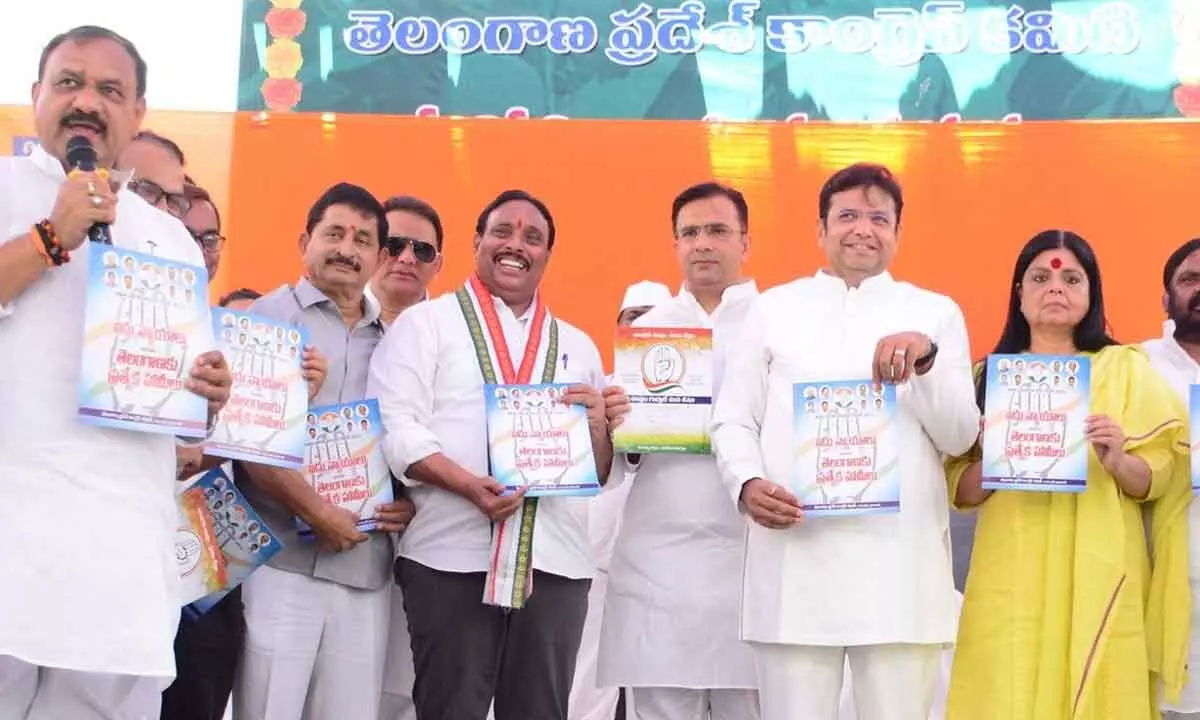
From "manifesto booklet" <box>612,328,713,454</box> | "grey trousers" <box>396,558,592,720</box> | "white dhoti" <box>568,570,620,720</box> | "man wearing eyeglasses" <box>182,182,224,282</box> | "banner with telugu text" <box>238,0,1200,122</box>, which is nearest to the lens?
"grey trousers" <box>396,558,592,720</box>

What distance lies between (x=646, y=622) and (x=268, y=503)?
1.22 m

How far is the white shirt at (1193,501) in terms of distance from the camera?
3598 mm

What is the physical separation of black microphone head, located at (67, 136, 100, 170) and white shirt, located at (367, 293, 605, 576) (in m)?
1.31

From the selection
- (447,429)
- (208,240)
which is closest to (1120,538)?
(447,429)

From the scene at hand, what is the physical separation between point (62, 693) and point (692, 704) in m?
1.94

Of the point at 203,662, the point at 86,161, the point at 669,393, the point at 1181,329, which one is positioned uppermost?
the point at 86,161

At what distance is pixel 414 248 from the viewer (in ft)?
15.3

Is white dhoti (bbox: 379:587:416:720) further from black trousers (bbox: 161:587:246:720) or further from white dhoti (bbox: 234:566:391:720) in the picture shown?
black trousers (bbox: 161:587:246:720)

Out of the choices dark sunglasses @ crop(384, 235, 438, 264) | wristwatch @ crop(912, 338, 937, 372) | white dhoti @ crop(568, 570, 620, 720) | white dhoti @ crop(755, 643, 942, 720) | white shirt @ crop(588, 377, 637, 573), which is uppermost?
dark sunglasses @ crop(384, 235, 438, 264)

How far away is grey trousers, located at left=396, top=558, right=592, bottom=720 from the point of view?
3527 millimetres

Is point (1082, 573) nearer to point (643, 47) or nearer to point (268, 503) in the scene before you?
point (268, 503)

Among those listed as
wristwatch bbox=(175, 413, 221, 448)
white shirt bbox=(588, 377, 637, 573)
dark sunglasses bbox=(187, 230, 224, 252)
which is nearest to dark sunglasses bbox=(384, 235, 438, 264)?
dark sunglasses bbox=(187, 230, 224, 252)

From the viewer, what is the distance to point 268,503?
12.1 feet

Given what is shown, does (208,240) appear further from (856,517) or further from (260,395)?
(856,517)
